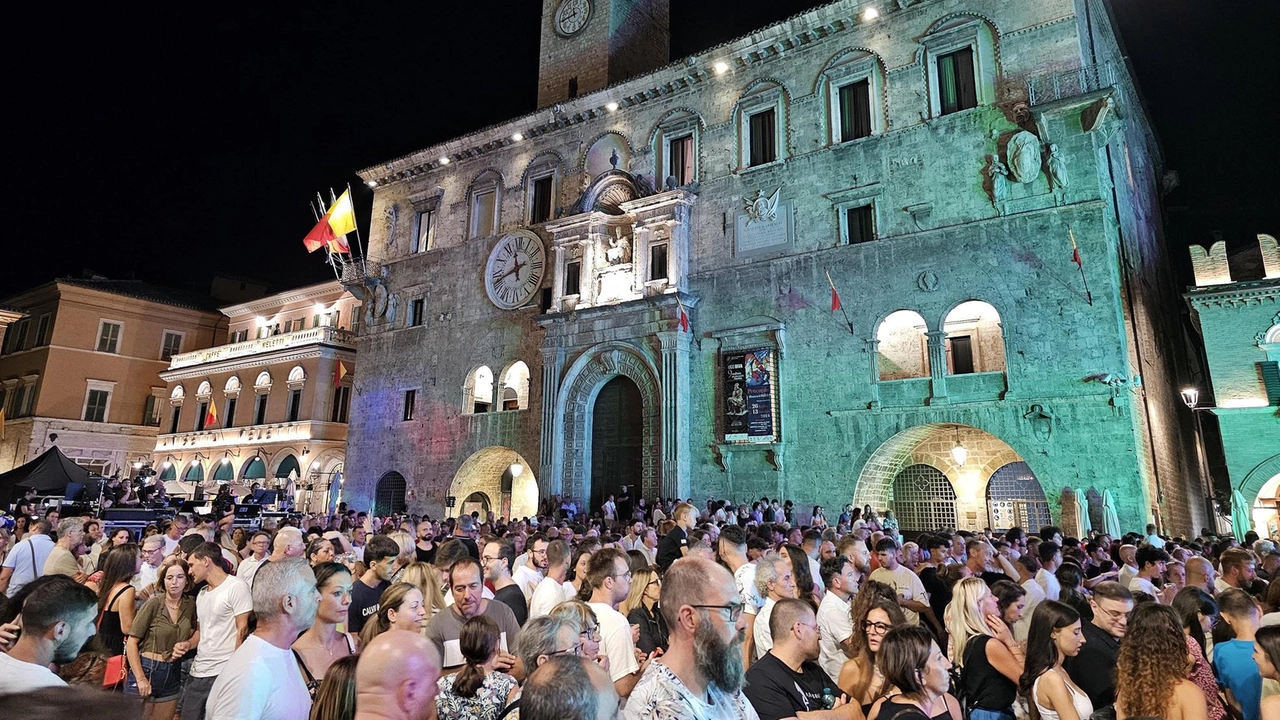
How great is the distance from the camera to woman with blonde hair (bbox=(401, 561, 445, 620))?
4.92 meters

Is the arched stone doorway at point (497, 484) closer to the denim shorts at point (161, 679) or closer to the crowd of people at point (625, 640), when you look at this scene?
the crowd of people at point (625, 640)

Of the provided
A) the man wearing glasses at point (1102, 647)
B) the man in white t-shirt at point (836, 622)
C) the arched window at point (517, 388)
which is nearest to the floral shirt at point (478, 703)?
the man in white t-shirt at point (836, 622)

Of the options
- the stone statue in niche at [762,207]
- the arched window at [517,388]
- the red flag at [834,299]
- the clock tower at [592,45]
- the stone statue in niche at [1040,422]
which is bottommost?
the stone statue in niche at [1040,422]

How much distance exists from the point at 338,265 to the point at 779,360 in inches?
868

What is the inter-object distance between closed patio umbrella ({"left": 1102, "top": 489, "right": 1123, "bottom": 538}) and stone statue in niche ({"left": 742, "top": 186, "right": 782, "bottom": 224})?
10529 mm

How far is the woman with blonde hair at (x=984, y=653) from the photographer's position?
4.41 meters

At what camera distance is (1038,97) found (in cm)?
1697

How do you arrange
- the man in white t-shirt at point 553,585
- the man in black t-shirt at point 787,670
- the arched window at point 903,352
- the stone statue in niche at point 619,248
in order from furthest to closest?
the stone statue in niche at point 619,248, the arched window at point 903,352, the man in white t-shirt at point 553,585, the man in black t-shirt at point 787,670

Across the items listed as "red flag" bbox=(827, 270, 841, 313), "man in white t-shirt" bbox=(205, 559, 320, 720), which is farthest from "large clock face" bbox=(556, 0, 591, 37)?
"man in white t-shirt" bbox=(205, 559, 320, 720)

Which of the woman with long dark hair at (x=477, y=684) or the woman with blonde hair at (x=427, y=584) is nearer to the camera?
the woman with long dark hair at (x=477, y=684)

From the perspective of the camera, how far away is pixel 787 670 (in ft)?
12.6

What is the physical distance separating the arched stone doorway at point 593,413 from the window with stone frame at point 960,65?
10.5 meters

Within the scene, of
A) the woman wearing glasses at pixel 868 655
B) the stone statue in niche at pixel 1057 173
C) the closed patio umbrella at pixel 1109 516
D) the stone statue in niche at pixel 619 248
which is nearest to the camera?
the woman wearing glasses at pixel 868 655

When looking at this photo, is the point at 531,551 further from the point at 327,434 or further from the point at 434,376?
the point at 327,434
